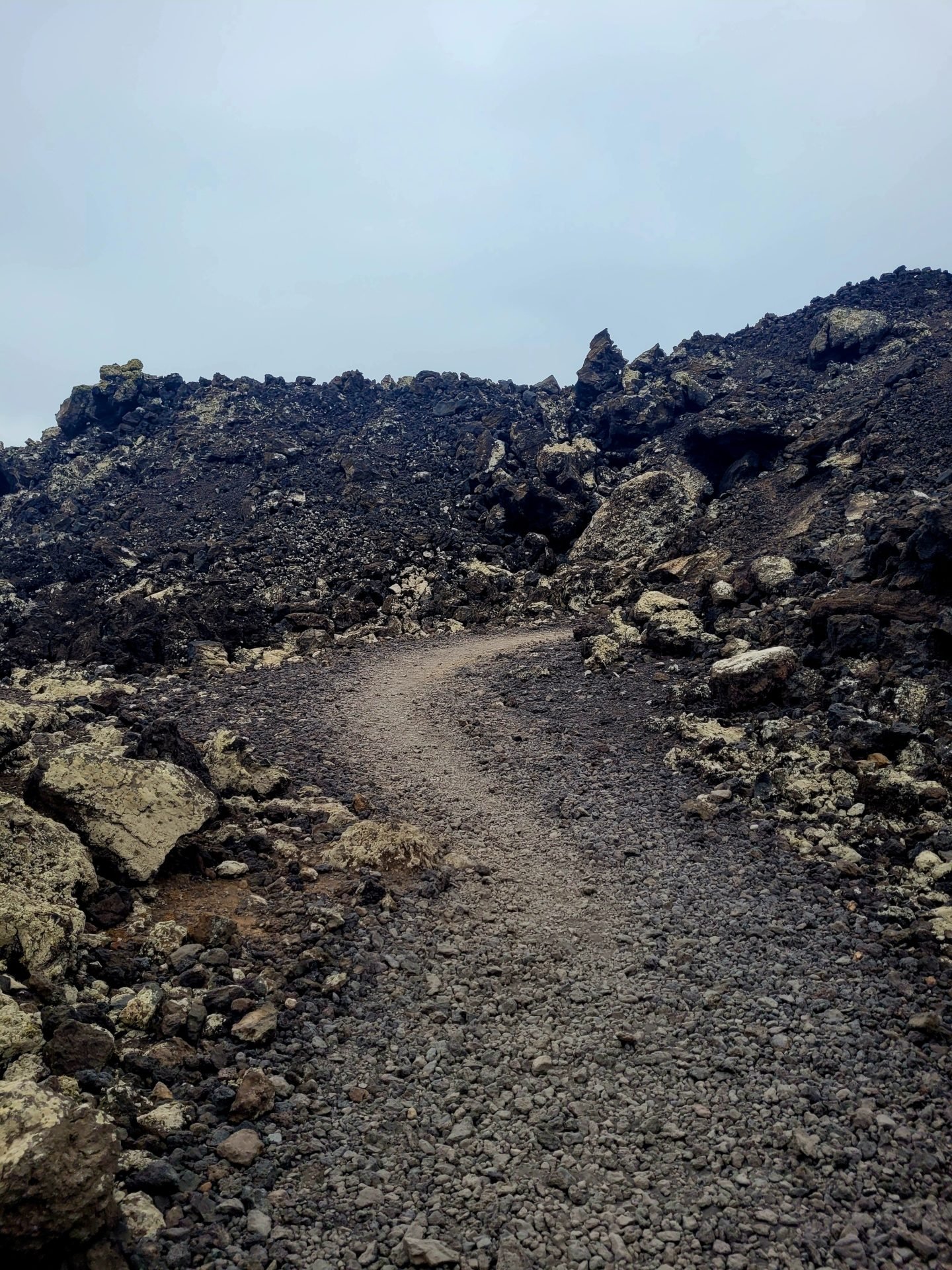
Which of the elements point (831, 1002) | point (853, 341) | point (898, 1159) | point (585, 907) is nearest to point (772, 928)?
point (831, 1002)

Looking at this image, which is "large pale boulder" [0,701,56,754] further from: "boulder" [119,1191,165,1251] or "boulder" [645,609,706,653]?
"boulder" [645,609,706,653]

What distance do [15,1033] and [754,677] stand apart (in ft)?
44.5

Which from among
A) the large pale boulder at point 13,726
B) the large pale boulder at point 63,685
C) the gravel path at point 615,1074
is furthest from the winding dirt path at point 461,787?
the large pale boulder at point 63,685

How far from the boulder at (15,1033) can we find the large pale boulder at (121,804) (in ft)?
10.5

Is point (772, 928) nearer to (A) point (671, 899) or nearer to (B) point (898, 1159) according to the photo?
(A) point (671, 899)

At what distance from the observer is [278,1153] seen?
5.79 metres

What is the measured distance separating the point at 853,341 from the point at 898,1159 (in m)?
45.0

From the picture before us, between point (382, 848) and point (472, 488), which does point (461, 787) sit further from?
point (472, 488)

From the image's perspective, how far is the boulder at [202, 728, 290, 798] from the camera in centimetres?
1213

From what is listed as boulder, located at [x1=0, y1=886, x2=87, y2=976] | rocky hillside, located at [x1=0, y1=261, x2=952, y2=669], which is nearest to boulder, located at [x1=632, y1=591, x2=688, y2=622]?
rocky hillside, located at [x1=0, y1=261, x2=952, y2=669]

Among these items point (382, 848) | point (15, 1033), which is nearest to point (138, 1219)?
point (15, 1033)

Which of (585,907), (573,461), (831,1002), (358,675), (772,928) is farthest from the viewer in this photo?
(573,461)

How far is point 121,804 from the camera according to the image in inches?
362

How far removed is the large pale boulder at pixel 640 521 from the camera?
1212 inches
